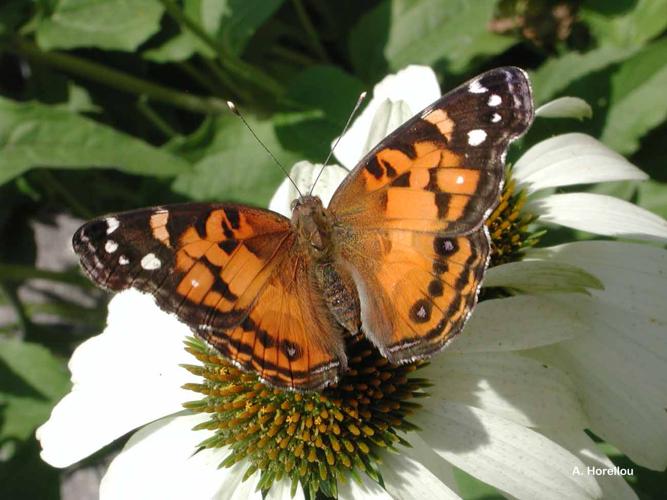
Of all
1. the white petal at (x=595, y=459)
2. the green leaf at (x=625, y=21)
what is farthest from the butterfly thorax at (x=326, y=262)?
the green leaf at (x=625, y=21)

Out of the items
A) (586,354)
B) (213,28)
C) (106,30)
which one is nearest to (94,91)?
(106,30)

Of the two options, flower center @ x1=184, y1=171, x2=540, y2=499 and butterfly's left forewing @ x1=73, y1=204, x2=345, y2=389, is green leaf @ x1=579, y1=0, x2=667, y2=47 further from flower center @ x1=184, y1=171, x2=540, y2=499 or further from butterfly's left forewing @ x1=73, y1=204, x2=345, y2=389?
butterfly's left forewing @ x1=73, y1=204, x2=345, y2=389

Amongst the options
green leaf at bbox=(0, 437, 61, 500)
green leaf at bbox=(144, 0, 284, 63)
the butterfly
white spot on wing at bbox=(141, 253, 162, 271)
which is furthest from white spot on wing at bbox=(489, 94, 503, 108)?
green leaf at bbox=(0, 437, 61, 500)

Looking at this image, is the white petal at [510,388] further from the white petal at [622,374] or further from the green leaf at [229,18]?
the green leaf at [229,18]

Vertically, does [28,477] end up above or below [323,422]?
below

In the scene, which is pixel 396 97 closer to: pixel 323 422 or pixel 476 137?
pixel 476 137

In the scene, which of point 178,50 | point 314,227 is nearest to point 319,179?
point 314,227
